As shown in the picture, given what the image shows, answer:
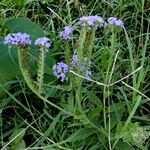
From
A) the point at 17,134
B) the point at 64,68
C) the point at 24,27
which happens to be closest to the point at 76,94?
the point at 64,68

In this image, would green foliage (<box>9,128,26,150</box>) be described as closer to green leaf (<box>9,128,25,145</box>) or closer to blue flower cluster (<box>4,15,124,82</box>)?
green leaf (<box>9,128,25,145</box>)

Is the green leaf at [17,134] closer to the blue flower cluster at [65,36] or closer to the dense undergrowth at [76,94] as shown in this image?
the dense undergrowth at [76,94]

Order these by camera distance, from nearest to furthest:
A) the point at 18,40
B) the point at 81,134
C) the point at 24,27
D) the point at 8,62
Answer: the point at 18,40 → the point at 81,134 → the point at 8,62 → the point at 24,27

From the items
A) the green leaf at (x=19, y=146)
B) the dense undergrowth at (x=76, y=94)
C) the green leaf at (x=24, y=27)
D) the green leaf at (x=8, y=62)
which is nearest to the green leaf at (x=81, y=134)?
the dense undergrowth at (x=76, y=94)

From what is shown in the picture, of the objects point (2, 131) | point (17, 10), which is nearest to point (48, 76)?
point (2, 131)

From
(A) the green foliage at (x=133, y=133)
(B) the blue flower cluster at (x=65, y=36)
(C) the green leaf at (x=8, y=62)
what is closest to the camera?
(B) the blue flower cluster at (x=65, y=36)

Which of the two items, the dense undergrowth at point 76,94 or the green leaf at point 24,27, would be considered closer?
the dense undergrowth at point 76,94

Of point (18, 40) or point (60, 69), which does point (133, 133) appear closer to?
point (60, 69)

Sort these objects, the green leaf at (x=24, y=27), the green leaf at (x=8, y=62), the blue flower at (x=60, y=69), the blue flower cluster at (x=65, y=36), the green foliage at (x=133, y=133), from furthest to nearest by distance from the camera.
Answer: the green leaf at (x=24, y=27)
the green leaf at (x=8, y=62)
the blue flower at (x=60, y=69)
the green foliage at (x=133, y=133)
the blue flower cluster at (x=65, y=36)

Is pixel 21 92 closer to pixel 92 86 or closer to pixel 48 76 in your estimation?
pixel 48 76
